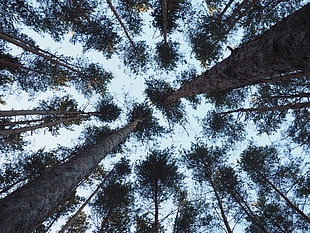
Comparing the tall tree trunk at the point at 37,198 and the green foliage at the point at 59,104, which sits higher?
the green foliage at the point at 59,104

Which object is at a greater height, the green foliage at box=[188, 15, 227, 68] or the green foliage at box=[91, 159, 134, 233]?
the green foliage at box=[188, 15, 227, 68]

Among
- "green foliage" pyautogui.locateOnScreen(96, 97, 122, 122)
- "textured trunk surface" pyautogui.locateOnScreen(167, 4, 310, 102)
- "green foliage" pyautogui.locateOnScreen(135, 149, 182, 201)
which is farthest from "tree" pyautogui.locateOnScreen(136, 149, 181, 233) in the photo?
"textured trunk surface" pyautogui.locateOnScreen(167, 4, 310, 102)

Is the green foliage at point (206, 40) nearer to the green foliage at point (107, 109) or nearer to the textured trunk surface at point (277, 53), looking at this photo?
the textured trunk surface at point (277, 53)

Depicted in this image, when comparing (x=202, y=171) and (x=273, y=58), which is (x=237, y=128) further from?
(x=273, y=58)

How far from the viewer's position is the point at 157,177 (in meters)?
8.62

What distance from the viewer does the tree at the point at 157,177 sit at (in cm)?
855

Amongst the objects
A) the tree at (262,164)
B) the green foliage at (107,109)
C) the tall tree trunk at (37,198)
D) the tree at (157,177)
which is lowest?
the tall tree trunk at (37,198)

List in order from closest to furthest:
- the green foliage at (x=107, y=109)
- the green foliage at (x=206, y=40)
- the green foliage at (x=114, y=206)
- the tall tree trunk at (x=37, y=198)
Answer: the tall tree trunk at (x=37, y=198) → the green foliage at (x=206, y=40) → the green foliage at (x=114, y=206) → the green foliage at (x=107, y=109)

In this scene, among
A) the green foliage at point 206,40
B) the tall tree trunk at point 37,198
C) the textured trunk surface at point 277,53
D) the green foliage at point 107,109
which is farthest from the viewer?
the green foliage at point 107,109

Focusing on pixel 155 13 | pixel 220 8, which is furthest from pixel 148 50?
pixel 220 8

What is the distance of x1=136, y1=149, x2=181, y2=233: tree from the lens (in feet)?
28.1

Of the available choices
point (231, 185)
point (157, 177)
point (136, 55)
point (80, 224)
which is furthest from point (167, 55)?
point (80, 224)

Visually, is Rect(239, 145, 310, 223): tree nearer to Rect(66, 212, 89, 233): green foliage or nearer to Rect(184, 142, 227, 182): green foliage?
Rect(184, 142, 227, 182): green foliage

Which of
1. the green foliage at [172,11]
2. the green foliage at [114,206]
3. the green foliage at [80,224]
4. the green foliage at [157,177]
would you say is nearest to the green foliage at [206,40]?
the green foliage at [172,11]
